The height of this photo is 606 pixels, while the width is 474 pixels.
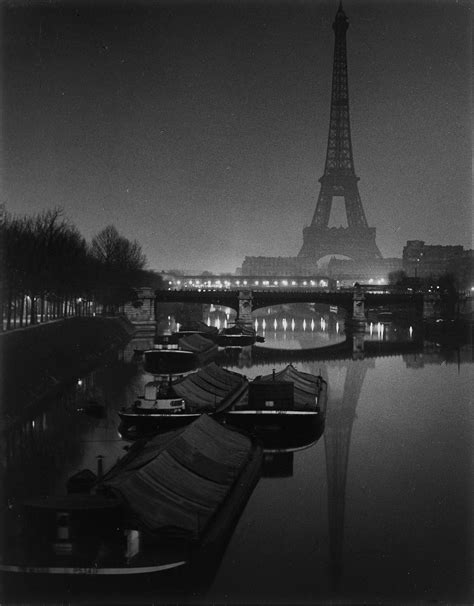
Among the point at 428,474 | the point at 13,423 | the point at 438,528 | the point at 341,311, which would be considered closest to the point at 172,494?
the point at 438,528

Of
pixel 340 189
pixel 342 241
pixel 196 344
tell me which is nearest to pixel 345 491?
pixel 196 344

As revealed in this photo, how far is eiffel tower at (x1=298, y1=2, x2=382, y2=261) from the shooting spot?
10581 centimetres

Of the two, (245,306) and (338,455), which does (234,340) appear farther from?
(338,455)

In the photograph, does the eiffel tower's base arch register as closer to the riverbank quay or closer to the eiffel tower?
the eiffel tower

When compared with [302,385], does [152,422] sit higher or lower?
lower

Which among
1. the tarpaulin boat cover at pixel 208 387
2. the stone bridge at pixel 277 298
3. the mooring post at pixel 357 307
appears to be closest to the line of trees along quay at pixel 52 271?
A: the stone bridge at pixel 277 298

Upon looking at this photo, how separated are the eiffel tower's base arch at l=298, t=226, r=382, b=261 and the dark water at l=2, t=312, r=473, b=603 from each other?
84926 millimetres

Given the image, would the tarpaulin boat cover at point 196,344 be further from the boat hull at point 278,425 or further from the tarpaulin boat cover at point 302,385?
the boat hull at point 278,425

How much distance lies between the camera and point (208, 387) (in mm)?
24844

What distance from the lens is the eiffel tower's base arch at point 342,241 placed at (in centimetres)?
11400

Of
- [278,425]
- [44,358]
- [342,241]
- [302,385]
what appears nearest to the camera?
[278,425]

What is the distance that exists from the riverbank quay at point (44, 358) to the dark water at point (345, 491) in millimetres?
691

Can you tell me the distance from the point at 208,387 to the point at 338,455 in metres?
7.56

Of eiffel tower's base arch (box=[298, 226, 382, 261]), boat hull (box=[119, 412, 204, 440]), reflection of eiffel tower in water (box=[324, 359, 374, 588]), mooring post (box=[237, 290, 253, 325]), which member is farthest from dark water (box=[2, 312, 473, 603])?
eiffel tower's base arch (box=[298, 226, 382, 261])
